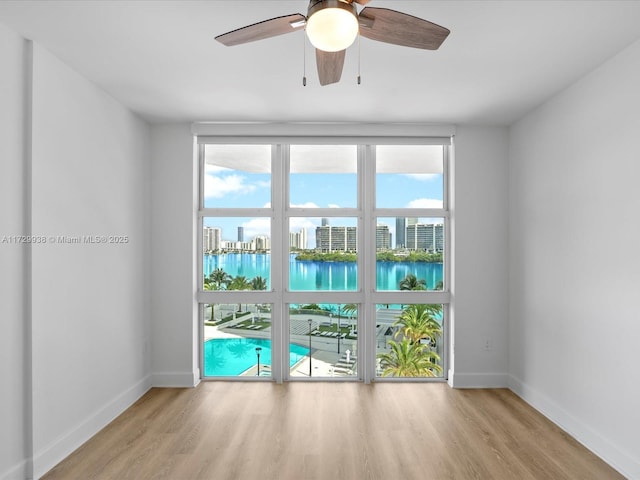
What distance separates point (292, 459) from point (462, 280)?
238cm

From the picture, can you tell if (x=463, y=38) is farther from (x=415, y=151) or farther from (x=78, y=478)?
(x=78, y=478)

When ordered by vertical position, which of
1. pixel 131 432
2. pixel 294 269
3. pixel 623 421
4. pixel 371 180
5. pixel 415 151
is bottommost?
pixel 131 432

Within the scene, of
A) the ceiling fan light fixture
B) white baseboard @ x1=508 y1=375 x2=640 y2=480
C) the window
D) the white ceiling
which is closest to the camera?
the ceiling fan light fixture

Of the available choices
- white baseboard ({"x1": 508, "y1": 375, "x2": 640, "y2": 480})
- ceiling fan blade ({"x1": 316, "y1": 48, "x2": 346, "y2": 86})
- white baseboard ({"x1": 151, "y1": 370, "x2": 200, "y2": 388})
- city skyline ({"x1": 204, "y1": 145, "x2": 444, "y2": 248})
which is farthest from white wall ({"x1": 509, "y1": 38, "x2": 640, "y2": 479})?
white baseboard ({"x1": 151, "y1": 370, "x2": 200, "y2": 388})

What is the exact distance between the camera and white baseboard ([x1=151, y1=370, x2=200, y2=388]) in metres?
4.06

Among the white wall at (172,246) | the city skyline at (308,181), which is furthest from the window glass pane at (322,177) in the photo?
the white wall at (172,246)

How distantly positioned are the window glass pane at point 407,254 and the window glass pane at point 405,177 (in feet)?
0.65

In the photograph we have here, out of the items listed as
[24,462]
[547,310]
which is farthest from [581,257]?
[24,462]

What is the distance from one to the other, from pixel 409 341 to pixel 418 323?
0.21 metres

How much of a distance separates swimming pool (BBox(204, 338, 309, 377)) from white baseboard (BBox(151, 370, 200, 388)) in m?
0.26

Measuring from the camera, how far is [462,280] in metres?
4.12

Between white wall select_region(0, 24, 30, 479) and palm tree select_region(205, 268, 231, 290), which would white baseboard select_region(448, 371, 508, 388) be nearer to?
palm tree select_region(205, 268, 231, 290)

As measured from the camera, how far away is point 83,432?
2.96m

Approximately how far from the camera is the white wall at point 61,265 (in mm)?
2354
